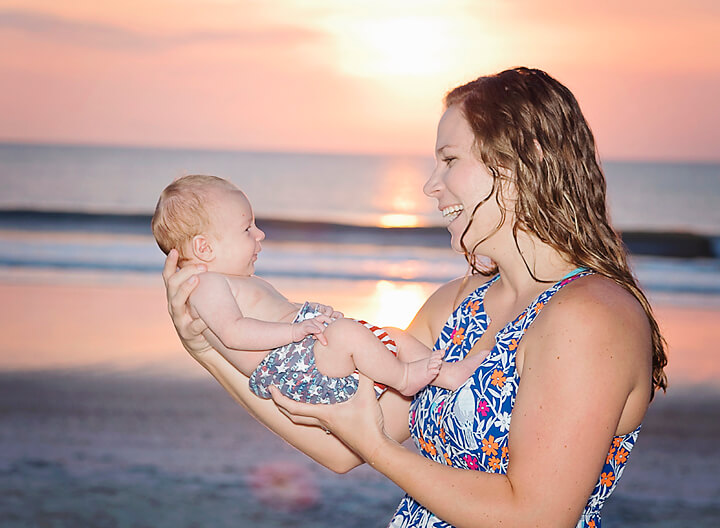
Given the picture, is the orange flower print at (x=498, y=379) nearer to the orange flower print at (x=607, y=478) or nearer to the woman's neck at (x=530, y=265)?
the woman's neck at (x=530, y=265)

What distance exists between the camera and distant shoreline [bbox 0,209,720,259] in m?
19.9

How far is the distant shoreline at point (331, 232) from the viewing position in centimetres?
1991

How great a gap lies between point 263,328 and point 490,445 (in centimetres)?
87

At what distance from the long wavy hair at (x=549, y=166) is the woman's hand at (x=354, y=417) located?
70 cm

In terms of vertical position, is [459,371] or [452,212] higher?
[452,212]

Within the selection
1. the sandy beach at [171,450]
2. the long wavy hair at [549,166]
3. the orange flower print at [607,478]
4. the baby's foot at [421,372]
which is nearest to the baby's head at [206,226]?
the baby's foot at [421,372]

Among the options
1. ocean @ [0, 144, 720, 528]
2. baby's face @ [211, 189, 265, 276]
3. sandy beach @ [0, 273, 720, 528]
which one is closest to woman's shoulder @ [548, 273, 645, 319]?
baby's face @ [211, 189, 265, 276]

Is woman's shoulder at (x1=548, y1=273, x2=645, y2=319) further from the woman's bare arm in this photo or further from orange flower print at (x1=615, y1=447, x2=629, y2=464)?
orange flower print at (x1=615, y1=447, x2=629, y2=464)

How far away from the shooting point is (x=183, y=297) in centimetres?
270

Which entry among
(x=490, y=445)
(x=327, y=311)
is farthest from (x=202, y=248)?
(x=490, y=445)

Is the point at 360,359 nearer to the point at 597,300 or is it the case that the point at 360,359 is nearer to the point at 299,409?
the point at 299,409

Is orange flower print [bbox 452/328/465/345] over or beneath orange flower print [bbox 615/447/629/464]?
over

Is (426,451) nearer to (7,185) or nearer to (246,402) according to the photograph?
(246,402)

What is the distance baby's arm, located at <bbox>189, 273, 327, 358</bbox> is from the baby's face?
15 centimetres
